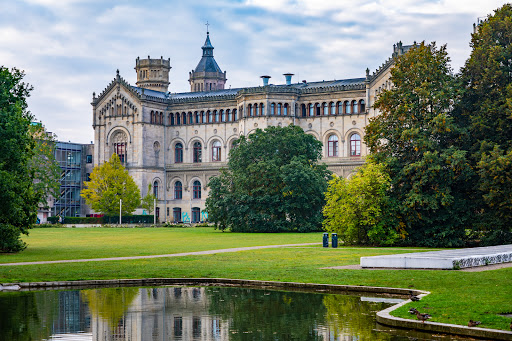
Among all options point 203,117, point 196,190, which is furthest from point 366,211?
point 196,190

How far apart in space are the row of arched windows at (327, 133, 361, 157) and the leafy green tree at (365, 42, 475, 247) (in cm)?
4299

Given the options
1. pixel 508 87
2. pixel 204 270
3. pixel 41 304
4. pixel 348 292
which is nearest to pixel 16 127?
pixel 204 270

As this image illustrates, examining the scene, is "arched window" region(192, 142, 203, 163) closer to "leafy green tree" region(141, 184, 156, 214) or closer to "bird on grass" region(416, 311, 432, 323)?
"leafy green tree" region(141, 184, 156, 214)

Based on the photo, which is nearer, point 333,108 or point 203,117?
point 333,108

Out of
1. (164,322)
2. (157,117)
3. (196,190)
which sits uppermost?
(157,117)

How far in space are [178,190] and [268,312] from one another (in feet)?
277

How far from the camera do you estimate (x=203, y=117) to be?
3907 inches

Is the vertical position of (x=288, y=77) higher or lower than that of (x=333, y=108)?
higher

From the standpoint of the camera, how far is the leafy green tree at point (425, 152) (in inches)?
1624

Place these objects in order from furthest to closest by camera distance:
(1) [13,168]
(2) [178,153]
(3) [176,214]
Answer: (2) [178,153]
(3) [176,214]
(1) [13,168]

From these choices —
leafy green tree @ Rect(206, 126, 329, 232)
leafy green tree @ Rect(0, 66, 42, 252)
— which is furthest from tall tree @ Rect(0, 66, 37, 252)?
leafy green tree @ Rect(206, 126, 329, 232)

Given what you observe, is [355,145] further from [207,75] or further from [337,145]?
[207,75]

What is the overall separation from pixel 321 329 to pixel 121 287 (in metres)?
9.43

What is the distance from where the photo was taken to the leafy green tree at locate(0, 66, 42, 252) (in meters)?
34.5
